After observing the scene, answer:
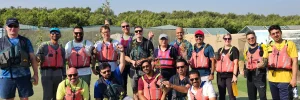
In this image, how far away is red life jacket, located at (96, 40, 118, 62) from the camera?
694 cm

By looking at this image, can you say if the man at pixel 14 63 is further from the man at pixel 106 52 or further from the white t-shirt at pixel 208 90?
the white t-shirt at pixel 208 90

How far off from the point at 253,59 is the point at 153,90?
2400mm

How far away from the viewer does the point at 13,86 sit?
5797mm

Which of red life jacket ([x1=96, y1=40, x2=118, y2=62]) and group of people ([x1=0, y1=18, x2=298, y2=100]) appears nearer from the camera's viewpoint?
group of people ([x1=0, y1=18, x2=298, y2=100])

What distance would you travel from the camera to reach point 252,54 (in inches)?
284

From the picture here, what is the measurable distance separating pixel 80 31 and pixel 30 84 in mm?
1290

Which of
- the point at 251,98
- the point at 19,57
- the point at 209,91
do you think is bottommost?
the point at 251,98

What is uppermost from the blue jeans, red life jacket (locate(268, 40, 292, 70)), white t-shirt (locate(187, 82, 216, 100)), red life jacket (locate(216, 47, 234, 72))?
red life jacket (locate(268, 40, 292, 70))

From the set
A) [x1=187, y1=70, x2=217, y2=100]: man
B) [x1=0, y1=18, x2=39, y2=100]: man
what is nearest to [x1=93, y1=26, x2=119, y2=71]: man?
[x1=0, y1=18, x2=39, y2=100]: man

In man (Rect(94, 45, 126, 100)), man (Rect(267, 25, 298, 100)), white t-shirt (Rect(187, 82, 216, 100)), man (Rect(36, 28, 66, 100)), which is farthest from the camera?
man (Rect(36, 28, 66, 100))

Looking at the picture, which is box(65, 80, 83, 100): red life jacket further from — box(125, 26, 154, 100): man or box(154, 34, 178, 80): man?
box(154, 34, 178, 80): man

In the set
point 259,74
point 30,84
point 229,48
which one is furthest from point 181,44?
point 30,84

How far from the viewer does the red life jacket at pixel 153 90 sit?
5.84 meters

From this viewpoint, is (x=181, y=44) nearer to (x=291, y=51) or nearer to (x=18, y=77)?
(x=291, y=51)
